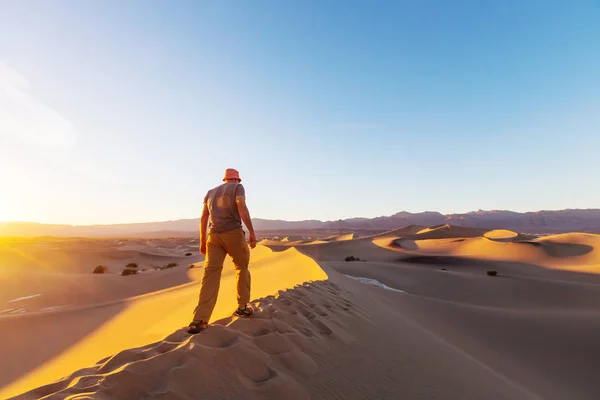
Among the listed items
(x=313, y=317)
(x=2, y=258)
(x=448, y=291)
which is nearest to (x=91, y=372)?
(x=313, y=317)

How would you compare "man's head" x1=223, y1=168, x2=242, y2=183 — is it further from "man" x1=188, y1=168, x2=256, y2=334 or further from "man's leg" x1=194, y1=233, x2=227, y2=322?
"man's leg" x1=194, y1=233, x2=227, y2=322

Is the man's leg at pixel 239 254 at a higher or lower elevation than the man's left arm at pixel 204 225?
lower

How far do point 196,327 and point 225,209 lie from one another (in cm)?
145

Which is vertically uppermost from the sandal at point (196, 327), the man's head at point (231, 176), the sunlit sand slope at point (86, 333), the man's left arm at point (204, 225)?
the man's head at point (231, 176)

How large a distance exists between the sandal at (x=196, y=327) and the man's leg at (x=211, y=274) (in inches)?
7.1

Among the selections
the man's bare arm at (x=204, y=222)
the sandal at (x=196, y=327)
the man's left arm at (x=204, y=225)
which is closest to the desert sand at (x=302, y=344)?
the sandal at (x=196, y=327)

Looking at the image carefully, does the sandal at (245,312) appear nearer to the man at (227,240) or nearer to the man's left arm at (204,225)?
the man at (227,240)

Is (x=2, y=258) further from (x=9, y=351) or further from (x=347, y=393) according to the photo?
(x=347, y=393)

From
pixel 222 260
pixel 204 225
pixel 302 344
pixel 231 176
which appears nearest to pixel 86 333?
pixel 204 225

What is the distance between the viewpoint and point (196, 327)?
11.9 feet

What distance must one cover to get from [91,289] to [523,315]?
16.2 metres

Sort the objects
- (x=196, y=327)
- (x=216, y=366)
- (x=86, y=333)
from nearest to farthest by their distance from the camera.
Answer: (x=216, y=366) → (x=196, y=327) → (x=86, y=333)

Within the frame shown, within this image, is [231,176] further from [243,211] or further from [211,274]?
[211,274]

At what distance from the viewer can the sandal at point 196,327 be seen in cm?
355
